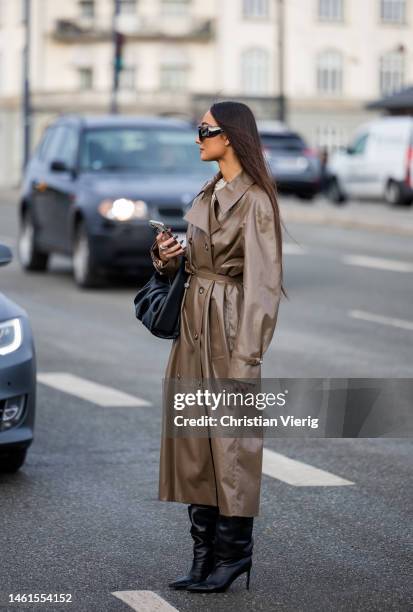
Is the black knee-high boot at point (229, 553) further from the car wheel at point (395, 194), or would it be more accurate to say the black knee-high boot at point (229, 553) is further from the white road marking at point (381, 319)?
the car wheel at point (395, 194)

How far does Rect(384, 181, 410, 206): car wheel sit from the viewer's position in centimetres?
3628

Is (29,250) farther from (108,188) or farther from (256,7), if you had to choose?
(256,7)

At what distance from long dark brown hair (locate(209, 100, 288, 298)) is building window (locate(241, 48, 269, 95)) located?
82999 millimetres

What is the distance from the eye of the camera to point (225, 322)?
5.72 meters

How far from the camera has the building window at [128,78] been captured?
8912 centimetres

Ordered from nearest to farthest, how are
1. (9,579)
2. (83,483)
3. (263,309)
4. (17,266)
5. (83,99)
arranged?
(263,309), (9,579), (83,483), (17,266), (83,99)

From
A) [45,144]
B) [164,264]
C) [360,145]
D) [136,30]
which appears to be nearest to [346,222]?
[360,145]

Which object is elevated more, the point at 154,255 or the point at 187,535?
the point at 154,255

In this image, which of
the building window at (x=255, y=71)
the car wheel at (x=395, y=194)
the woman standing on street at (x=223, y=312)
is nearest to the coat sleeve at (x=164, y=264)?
the woman standing on street at (x=223, y=312)

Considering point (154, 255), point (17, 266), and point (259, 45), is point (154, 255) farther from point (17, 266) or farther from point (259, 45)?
point (259, 45)

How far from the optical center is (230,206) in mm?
5734

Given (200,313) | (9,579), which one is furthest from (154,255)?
(9,579)

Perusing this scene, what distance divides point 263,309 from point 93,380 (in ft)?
19.2

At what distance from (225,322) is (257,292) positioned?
0.59 feet
